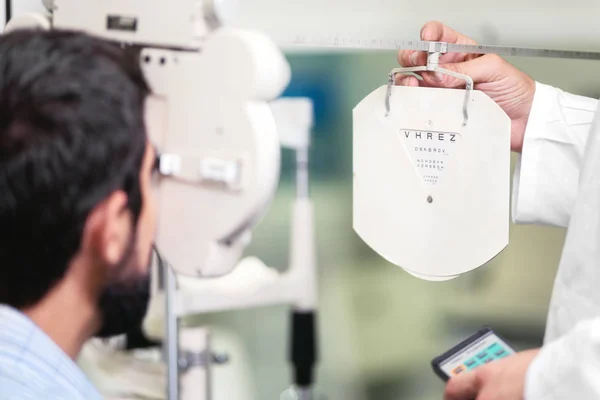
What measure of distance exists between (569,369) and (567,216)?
1.00 ft

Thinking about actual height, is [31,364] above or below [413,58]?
below

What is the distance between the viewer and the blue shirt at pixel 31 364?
0.51 metres

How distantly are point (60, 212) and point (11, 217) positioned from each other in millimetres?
36

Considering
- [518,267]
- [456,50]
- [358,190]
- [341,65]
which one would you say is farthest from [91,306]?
[518,267]

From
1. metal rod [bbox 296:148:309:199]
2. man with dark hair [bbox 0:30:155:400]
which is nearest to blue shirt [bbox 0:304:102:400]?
man with dark hair [bbox 0:30:155:400]

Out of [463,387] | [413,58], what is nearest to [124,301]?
[463,387]

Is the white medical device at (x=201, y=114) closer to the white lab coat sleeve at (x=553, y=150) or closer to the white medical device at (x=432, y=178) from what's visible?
the white medical device at (x=432, y=178)

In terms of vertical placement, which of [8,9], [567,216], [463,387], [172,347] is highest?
[8,9]

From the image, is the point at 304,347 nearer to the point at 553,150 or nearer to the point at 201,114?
the point at 553,150

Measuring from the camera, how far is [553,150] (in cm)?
83

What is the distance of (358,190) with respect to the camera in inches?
31.5

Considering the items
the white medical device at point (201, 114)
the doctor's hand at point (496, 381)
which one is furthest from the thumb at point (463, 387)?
the white medical device at point (201, 114)

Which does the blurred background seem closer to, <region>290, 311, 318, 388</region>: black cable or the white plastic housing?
<region>290, 311, 318, 388</region>: black cable

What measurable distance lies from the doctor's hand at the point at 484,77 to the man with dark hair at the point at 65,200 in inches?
14.4
